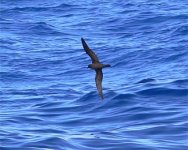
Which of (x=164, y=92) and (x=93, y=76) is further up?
(x=93, y=76)

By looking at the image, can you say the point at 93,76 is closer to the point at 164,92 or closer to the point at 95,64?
the point at 164,92

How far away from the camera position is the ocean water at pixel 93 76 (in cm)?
1955

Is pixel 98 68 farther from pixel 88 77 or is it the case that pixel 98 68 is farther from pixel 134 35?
pixel 134 35

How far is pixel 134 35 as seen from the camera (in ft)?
104

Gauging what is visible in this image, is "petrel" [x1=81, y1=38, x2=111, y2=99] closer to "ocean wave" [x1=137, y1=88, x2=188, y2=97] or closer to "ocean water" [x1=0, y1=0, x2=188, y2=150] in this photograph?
"ocean water" [x1=0, y1=0, x2=188, y2=150]

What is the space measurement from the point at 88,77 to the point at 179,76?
9.09ft

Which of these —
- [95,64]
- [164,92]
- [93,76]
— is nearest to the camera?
[95,64]

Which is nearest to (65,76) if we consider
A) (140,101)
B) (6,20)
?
(140,101)

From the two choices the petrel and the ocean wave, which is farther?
the ocean wave

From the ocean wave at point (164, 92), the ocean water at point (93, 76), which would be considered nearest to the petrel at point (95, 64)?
the ocean water at point (93, 76)

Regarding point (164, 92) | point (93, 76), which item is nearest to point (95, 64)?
point (164, 92)

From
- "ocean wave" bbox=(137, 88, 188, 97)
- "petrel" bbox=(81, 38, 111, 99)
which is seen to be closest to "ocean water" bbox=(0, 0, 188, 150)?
"ocean wave" bbox=(137, 88, 188, 97)

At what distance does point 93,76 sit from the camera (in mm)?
26859

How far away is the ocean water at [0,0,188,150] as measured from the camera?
64.1 feet
